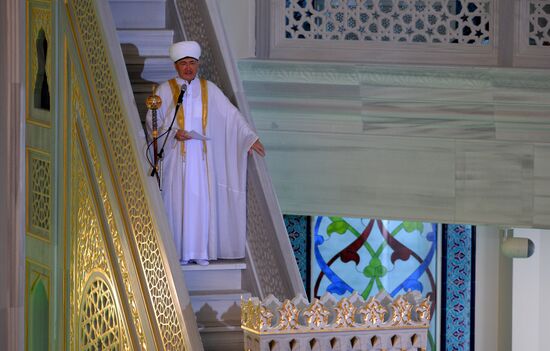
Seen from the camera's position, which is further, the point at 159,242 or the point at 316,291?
the point at 316,291

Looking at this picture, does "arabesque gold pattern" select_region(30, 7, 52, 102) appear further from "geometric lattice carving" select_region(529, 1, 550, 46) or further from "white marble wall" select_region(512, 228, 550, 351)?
"white marble wall" select_region(512, 228, 550, 351)

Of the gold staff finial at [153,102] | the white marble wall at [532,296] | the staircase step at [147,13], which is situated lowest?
the white marble wall at [532,296]

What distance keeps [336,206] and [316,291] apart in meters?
2.04

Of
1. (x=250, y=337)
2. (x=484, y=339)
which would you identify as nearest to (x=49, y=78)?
(x=250, y=337)

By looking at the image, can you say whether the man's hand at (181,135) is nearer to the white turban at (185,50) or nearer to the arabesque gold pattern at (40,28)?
the white turban at (185,50)

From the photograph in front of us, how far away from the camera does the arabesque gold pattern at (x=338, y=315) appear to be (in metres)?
5.29

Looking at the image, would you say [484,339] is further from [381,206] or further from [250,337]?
[250,337]

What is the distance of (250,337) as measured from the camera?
17.7 feet

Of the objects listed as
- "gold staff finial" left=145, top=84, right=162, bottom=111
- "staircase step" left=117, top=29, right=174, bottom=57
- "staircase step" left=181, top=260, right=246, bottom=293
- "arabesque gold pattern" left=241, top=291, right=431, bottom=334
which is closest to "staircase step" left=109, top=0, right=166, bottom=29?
"staircase step" left=117, top=29, right=174, bottom=57

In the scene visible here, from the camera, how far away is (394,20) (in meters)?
9.16

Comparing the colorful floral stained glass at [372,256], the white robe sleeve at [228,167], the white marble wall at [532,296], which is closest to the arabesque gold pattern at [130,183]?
the white robe sleeve at [228,167]

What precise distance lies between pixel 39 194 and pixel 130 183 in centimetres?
150

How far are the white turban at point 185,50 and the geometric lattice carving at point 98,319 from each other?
1256mm

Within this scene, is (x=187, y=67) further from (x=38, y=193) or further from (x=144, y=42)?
(x=38, y=193)
